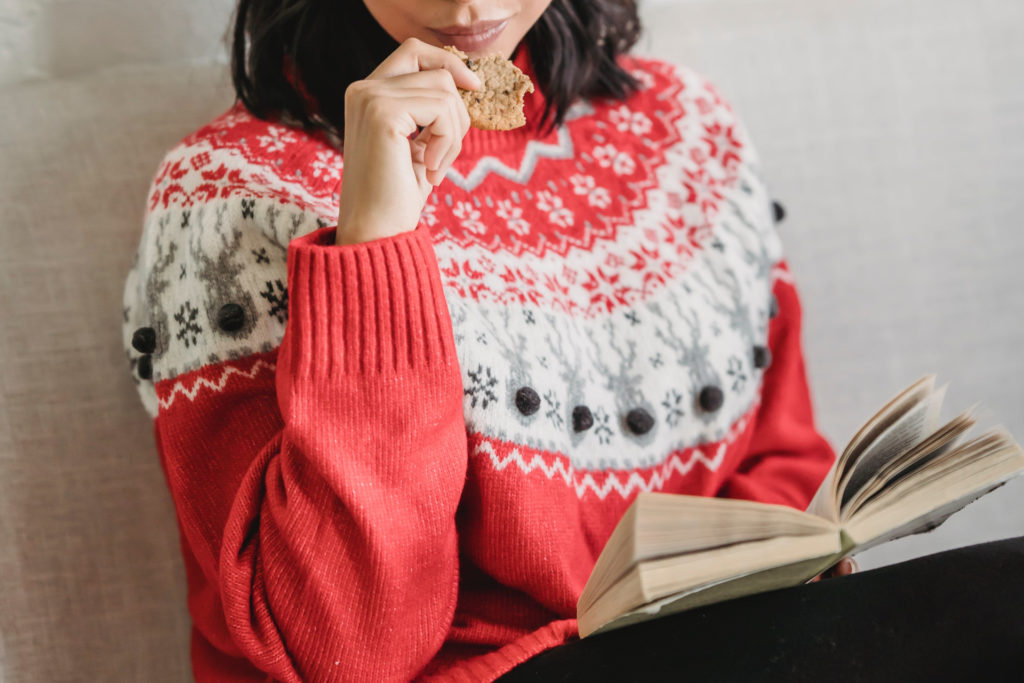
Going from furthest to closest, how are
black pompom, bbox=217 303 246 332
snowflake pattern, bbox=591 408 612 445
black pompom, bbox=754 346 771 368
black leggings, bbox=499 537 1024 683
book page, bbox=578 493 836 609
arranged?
black pompom, bbox=754 346 771 368, snowflake pattern, bbox=591 408 612 445, black pompom, bbox=217 303 246 332, black leggings, bbox=499 537 1024 683, book page, bbox=578 493 836 609

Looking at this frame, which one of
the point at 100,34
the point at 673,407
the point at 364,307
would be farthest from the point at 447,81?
the point at 100,34

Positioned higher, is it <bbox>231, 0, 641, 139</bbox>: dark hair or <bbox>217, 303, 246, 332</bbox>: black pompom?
<bbox>231, 0, 641, 139</bbox>: dark hair

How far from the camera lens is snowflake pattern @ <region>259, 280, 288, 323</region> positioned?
0.72 metres

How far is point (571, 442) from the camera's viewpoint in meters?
0.81

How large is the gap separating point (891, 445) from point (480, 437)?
0.31 metres

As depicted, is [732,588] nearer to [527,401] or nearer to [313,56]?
[527,401]

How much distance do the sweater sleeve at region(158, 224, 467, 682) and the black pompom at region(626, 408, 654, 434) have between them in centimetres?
21

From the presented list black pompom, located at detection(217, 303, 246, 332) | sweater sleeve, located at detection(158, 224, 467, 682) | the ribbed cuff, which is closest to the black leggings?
sweater sleeve, located at detection(158, 224, 467, 682)

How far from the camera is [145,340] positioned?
2.43 feet

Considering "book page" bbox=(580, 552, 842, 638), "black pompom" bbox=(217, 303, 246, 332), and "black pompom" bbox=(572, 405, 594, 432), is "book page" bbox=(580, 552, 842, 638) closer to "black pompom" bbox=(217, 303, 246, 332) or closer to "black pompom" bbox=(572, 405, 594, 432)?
"black pompom" bbox=(572, 405, 594, 432)

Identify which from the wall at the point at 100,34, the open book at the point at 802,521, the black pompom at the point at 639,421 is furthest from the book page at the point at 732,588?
the wall at the point at 100,34

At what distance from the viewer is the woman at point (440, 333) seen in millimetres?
645

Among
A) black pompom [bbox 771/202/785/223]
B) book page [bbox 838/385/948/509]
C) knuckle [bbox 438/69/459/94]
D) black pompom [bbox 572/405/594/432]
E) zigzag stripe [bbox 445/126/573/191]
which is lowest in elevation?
black pompom [bbox 572/405/594/432]

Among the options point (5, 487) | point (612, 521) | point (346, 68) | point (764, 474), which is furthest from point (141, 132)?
point (764, 474)
